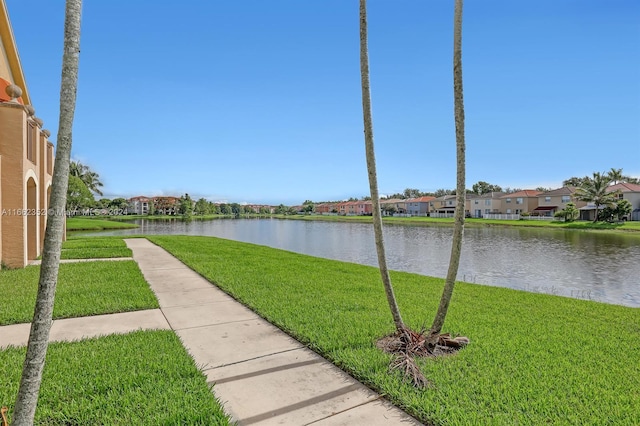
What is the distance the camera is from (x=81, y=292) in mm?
6547

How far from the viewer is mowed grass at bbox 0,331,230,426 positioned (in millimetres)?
2703

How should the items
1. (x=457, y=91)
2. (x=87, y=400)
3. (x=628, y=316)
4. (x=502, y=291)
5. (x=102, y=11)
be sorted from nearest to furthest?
(x=87, y=400)
(x=102, y=11)
(x=457, y=91)
(x=628, y=316)
(x=502, y=291)

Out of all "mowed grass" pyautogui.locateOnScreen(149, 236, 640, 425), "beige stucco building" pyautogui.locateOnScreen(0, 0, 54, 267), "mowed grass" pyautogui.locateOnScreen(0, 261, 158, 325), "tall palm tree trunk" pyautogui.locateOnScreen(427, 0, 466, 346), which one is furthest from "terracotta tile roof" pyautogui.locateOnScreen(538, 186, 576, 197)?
"beige stucco building" pyautogui.locateOnScreen(0, 0, 54, 267)

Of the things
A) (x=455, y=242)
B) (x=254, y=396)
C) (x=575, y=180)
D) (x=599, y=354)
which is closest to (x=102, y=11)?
(x=254, y=396)

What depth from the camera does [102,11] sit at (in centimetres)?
357

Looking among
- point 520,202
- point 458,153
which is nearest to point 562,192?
point 520,202

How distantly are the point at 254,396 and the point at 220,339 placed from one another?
1.48 m

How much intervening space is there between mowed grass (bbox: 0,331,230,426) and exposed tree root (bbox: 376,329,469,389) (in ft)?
6.04

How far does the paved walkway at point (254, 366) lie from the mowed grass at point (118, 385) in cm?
22

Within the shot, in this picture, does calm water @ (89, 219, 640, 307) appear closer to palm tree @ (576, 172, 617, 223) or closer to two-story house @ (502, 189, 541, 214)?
palm tree @ (576, 172, 617, 223)

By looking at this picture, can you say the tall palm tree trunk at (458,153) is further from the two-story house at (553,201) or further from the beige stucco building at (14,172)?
the two-story house at (553,201)

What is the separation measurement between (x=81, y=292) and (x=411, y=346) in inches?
242

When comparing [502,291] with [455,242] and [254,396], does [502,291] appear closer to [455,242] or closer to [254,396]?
[455,242]

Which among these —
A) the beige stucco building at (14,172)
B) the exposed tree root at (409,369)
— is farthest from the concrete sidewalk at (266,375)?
the beige stucco building at (14,172)
